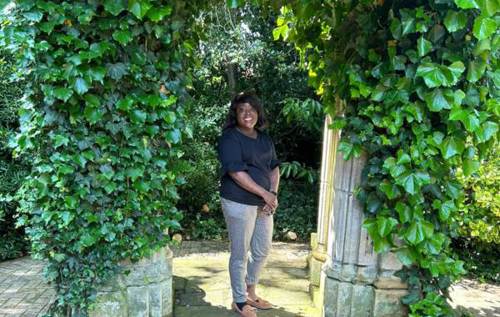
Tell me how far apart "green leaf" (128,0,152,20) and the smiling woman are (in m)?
0.98

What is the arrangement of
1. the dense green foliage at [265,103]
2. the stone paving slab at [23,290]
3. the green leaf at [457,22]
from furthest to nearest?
the dense green foliage at [265,103] < the stone paving slab at [23,290] < the green leaf at [457,22]

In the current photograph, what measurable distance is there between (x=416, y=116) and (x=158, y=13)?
5.15ft

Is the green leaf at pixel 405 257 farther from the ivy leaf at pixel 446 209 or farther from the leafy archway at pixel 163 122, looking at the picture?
the ivy leaf at pixel 446 209

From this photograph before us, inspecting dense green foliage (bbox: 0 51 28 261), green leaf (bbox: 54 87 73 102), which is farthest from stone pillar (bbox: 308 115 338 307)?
dense green foliage (bbox: 0 51 28 261)

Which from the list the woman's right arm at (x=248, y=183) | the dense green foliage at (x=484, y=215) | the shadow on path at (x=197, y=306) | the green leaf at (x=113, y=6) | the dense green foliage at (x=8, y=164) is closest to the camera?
the green leaf at (x=113, y=6)

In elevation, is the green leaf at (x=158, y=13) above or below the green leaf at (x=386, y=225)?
above

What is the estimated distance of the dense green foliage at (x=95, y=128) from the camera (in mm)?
2373

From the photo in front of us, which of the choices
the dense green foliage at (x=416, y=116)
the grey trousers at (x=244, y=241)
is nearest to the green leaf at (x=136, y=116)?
the grey trousers at (x=244, y=241)

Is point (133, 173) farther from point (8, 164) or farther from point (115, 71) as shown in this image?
point (8, 164)

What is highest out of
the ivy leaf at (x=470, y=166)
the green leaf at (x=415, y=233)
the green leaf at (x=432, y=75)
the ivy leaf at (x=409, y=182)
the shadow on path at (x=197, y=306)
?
the green leaf at (x=432, y=75)

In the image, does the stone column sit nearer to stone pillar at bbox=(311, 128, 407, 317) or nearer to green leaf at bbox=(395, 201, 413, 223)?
stone pillar at bbox=(311, 128, 407, 317)

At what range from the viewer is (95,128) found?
2.57 meters

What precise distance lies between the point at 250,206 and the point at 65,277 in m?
1.26

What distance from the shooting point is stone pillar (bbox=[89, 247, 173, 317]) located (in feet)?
9.07
